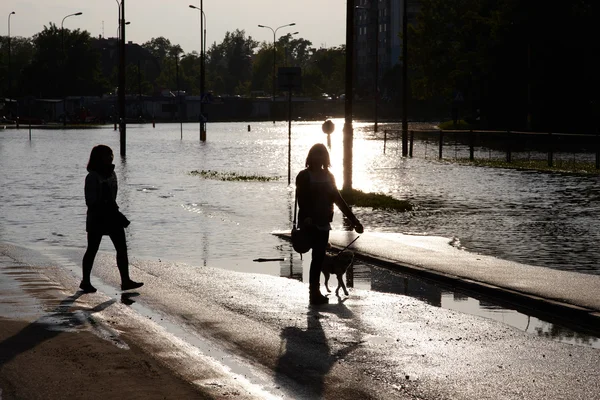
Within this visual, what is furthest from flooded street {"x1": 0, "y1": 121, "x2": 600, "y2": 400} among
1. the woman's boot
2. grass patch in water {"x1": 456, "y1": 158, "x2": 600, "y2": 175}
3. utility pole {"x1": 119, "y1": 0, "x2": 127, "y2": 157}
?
utility pole {"x1": 119, "y1": 0, "x2": 127, "y2": 157}

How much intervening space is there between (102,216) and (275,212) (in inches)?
397

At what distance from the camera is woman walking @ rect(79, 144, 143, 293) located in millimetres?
12578

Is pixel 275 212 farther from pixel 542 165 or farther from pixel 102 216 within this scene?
pixel 542 165

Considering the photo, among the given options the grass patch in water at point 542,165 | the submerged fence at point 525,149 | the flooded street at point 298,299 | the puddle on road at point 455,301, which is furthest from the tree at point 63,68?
the puddle on road at point 455,301

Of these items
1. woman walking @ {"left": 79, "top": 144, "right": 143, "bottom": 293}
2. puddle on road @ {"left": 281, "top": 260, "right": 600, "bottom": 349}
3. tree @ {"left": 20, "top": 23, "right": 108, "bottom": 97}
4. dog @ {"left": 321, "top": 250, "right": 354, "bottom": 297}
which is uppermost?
tree @ {"left": 20, "top": 23, "right": 108, "bottom": 97}

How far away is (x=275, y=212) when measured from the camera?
2266 centimetres

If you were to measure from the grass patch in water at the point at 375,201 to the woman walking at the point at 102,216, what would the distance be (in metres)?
11.1

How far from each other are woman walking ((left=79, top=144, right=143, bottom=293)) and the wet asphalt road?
9.2 inches

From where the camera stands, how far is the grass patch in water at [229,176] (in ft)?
109

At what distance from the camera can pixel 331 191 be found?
12164 millimetres

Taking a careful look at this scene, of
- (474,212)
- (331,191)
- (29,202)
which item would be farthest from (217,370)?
(29,202)

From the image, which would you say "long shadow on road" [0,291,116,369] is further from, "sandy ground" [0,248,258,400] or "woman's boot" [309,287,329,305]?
"woman's boot" [309,287,329,305]

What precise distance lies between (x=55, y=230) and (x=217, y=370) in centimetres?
1098

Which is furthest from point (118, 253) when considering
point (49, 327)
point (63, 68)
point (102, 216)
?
point (63, 68)
